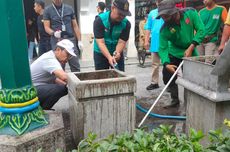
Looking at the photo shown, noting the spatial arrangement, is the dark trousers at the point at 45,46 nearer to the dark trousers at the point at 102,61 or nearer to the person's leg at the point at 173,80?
the dark trousers at the point at 102,61

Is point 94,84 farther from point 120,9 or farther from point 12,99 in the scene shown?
point 120,9

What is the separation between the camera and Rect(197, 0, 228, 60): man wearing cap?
5.42 metres

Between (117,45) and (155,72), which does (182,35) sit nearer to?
(117,45)

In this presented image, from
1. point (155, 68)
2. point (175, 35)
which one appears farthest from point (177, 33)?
point (155, 68)

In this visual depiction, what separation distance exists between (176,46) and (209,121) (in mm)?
1951

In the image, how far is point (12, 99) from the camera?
2.48 m

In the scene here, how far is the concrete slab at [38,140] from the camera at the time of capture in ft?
7.72

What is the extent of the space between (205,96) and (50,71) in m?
2.06

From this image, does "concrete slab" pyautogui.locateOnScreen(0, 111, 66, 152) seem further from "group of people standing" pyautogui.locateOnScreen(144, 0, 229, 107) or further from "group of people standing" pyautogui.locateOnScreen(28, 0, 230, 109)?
"group of people standing" pyautogui.locateOnScreen(144, 0, 229, 107)

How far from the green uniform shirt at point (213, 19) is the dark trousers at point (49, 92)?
123 inches

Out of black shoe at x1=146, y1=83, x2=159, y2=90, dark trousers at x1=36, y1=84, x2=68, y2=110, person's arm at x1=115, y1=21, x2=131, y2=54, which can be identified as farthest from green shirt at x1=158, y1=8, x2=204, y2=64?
black shoe at x1=146, y1=83, x2=159, y2=90

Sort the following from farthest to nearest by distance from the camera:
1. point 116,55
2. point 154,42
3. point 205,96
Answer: point 154,42
point 116,55
point 205,96

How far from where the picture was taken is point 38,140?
2.47 meters

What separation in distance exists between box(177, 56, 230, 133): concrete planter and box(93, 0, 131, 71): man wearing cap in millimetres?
1240
